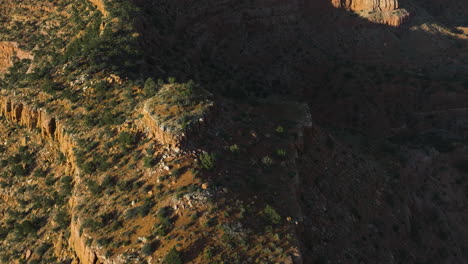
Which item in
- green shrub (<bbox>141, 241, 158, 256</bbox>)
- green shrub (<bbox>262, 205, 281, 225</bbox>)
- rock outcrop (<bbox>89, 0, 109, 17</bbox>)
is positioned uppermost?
rock outcrop (<bbox>89, 0, 109, 17</bbox>)

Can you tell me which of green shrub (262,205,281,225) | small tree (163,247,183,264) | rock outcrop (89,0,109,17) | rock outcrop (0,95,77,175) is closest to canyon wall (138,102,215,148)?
rock outcrop (0,95,77,175)

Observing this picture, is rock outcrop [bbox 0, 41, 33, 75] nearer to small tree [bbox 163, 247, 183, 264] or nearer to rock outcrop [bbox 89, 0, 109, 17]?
rock outcrop [bbox 89, 0, 109, 17]

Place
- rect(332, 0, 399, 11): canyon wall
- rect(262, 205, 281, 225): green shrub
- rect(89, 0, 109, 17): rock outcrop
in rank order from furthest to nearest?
1. rect(332, 0, 399, 11): canyon wall
2. rect(89, 0, 109, 17): rock outcrop
3. rect(262, 205, 281, 225): green shrub

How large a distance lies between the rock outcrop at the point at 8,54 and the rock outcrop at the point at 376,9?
168 ft

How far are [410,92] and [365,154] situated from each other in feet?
84.1

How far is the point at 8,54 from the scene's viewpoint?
55000mm

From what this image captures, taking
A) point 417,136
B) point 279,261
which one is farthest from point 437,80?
point 279,261

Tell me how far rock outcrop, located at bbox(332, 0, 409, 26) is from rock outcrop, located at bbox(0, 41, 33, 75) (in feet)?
168

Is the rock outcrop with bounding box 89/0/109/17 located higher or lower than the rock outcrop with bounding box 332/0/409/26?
higher

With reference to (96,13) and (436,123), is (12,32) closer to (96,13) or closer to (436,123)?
(96,13)

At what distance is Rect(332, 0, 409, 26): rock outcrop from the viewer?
85500 millimetres

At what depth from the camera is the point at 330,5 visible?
84312 millimetres

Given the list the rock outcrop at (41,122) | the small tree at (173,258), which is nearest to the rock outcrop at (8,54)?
the rock outcrop at (41,122)

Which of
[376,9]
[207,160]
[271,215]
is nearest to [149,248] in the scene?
[207,160]
